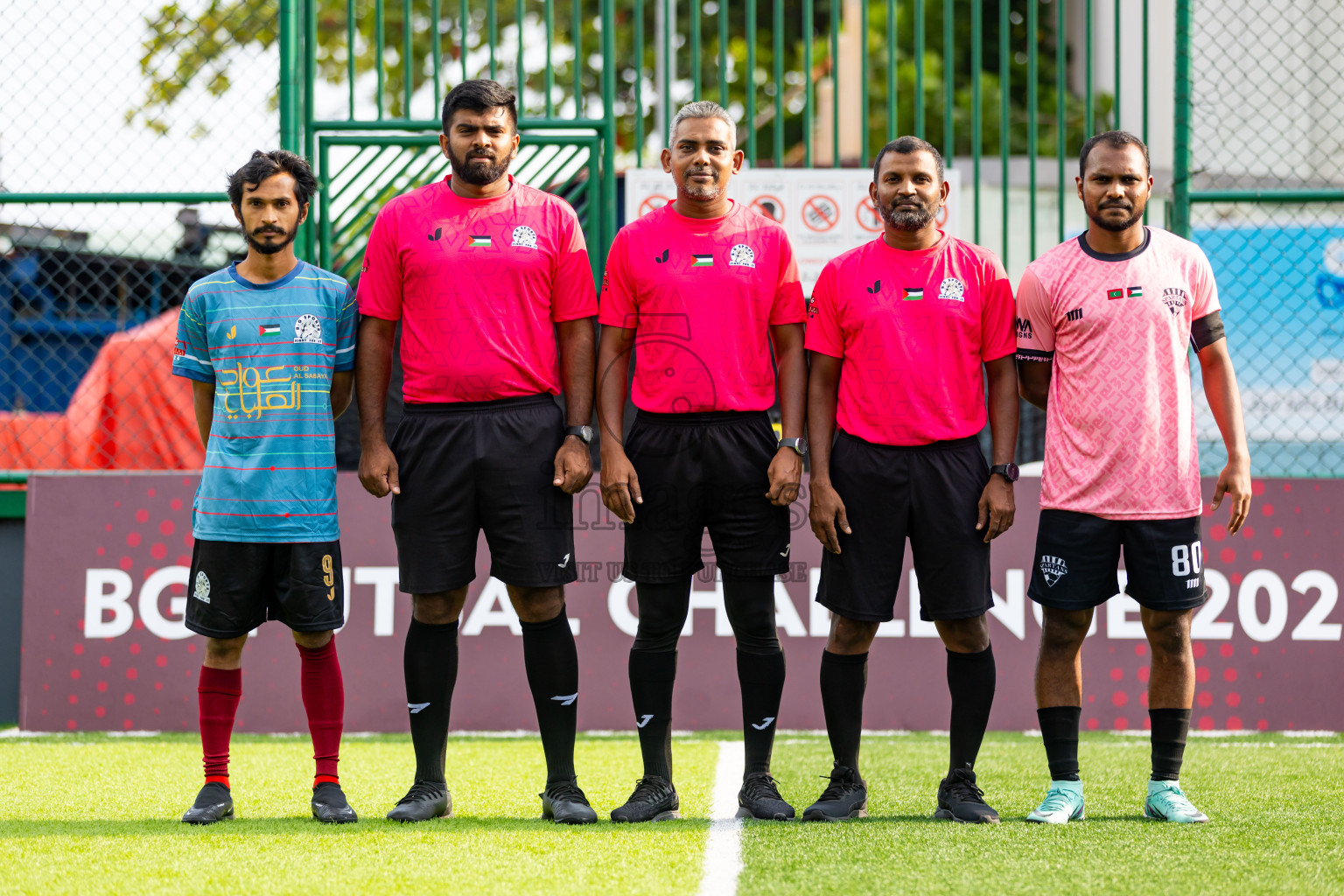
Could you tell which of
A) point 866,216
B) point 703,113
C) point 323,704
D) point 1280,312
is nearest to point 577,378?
point 703,113

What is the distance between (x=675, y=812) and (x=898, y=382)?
1429 millimetres

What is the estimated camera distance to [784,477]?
3.69 meters

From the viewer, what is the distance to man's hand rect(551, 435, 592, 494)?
12.2ft

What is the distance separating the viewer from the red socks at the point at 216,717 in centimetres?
380

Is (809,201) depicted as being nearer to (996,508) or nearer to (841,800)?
(996,508)

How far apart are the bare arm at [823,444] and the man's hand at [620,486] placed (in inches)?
20.6

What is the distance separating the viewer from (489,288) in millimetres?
3734

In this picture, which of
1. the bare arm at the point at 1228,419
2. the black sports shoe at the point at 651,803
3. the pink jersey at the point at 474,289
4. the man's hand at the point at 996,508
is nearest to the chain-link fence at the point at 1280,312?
the bare arm at the point at 1228,419

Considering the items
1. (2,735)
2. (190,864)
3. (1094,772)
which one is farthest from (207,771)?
(1094,772)

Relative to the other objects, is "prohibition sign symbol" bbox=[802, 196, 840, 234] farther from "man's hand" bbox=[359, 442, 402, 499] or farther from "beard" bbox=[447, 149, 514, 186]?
"man's hand" bbox=[359, 442, 402, 499]

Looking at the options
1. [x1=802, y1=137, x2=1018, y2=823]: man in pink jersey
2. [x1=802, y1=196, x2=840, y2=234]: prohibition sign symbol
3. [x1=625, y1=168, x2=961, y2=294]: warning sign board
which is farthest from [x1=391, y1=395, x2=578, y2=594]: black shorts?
[x1=802, y1=196, x2=840, y2=234]: prohibition sign symbol

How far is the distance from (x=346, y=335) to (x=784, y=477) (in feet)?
4.54

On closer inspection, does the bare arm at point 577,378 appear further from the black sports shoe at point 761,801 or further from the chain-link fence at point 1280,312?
the chain-link fence at point 1280,312

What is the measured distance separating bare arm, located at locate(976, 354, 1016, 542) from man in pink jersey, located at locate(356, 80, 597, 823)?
3.85 ft
